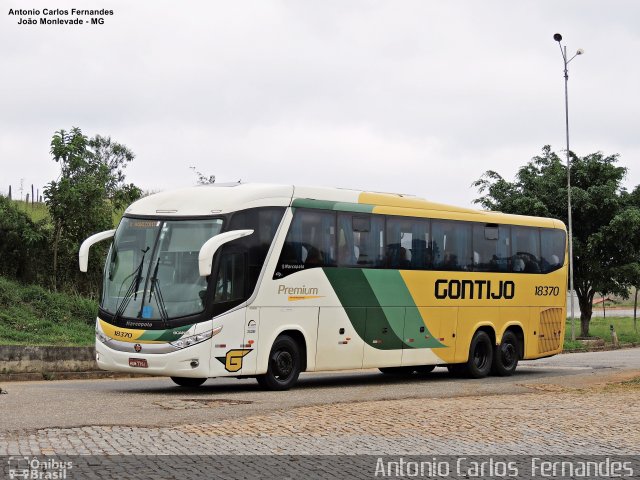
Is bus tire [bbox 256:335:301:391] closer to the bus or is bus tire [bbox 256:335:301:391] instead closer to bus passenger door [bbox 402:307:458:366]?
the bus

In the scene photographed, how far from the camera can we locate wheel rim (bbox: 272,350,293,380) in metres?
18.9

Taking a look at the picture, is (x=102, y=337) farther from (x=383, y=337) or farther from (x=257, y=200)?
(x=383, y=337)

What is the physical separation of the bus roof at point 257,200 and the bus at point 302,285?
25 mm

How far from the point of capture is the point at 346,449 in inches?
443

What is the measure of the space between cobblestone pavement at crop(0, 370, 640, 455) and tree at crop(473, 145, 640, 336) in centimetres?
3140

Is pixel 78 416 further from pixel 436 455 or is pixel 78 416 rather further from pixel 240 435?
pixel 436 455

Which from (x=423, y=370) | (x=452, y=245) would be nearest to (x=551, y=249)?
(x=452, y=245)

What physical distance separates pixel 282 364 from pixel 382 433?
6.80 metres

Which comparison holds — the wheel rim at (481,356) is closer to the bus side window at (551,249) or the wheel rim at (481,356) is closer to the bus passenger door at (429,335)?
the bus passenger door at (429,335)

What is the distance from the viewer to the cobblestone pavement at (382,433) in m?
11.1

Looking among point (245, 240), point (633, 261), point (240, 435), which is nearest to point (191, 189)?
point (245, 240)

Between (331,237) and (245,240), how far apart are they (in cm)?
228

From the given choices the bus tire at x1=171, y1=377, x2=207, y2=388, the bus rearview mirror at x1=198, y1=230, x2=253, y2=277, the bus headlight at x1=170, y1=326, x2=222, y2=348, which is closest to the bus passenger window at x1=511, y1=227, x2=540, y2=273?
the bus tire at x1=171, y1=377, x2=207, y2=388

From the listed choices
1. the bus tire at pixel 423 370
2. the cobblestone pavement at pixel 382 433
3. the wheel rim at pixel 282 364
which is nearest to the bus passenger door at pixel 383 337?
the wheel rim at pixel 282 364
